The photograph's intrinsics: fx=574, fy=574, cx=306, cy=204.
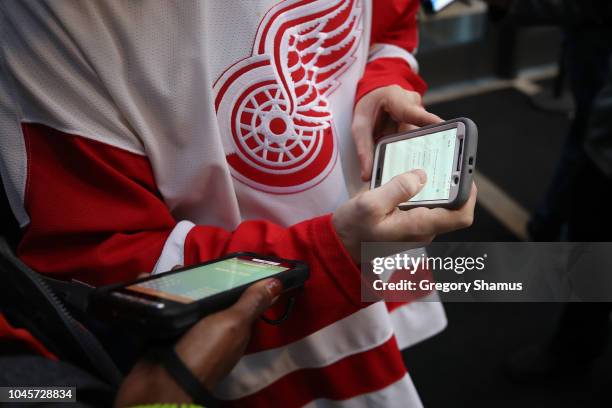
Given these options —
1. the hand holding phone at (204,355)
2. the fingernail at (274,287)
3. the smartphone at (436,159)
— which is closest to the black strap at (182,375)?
the hand holding phone at (204,355)

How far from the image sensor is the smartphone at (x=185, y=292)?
527mm

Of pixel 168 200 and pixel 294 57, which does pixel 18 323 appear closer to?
pixel 168 200

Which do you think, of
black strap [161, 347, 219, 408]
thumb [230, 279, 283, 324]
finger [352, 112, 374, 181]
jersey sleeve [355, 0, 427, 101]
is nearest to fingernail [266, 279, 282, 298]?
thumb [230, 279, 283, 324]

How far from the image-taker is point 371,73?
2.84 ft

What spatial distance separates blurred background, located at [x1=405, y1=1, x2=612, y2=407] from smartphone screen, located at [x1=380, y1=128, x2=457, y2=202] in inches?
17.1

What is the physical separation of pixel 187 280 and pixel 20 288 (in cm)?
24

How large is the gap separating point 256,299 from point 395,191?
0.19 meters

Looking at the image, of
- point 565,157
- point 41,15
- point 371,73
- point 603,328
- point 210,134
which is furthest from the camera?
point 565,157

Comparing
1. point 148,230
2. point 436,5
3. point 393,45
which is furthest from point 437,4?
point 148,230

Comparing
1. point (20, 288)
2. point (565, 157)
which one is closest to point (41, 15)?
point (20, 288)

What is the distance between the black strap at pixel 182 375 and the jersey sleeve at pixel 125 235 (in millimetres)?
150

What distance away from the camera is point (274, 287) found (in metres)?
0.60

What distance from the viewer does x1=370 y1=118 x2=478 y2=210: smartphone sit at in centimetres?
67

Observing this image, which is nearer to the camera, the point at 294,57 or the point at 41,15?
the point at 41,15
